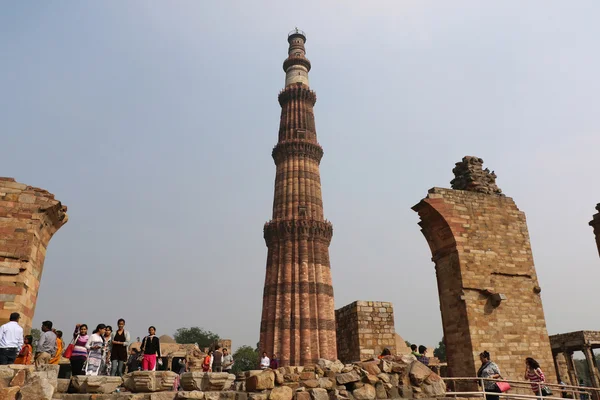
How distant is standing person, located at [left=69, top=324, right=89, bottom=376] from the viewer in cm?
561

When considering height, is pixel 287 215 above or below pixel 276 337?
above

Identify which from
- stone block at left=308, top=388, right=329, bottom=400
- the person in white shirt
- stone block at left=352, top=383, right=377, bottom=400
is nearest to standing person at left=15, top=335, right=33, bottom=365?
the person in white shirt

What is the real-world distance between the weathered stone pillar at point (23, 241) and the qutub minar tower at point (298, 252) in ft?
53.6

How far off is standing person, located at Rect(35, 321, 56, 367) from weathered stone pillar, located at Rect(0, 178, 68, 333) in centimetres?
154

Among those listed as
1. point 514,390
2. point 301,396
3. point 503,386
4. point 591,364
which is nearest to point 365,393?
point 301,396

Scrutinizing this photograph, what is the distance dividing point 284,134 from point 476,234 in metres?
20.3

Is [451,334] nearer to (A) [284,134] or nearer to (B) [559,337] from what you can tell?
(B) [559,337]

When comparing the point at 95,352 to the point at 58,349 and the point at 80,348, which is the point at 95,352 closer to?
the point at 80,348

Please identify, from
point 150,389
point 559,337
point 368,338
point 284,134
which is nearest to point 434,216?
point 368,338

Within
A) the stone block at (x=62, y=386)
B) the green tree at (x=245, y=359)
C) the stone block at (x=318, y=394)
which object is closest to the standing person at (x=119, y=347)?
the stone block at (x=62, y=386)

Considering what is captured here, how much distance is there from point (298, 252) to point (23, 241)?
18.4 m

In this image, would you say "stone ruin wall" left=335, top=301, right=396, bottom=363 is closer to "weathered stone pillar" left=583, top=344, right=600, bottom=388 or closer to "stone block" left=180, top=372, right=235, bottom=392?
"stone block" left=180, top=372, right=235, bottom=392

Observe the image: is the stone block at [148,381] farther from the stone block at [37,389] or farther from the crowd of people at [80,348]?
the crowd of people at [80,348]

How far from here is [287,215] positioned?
2558cm
